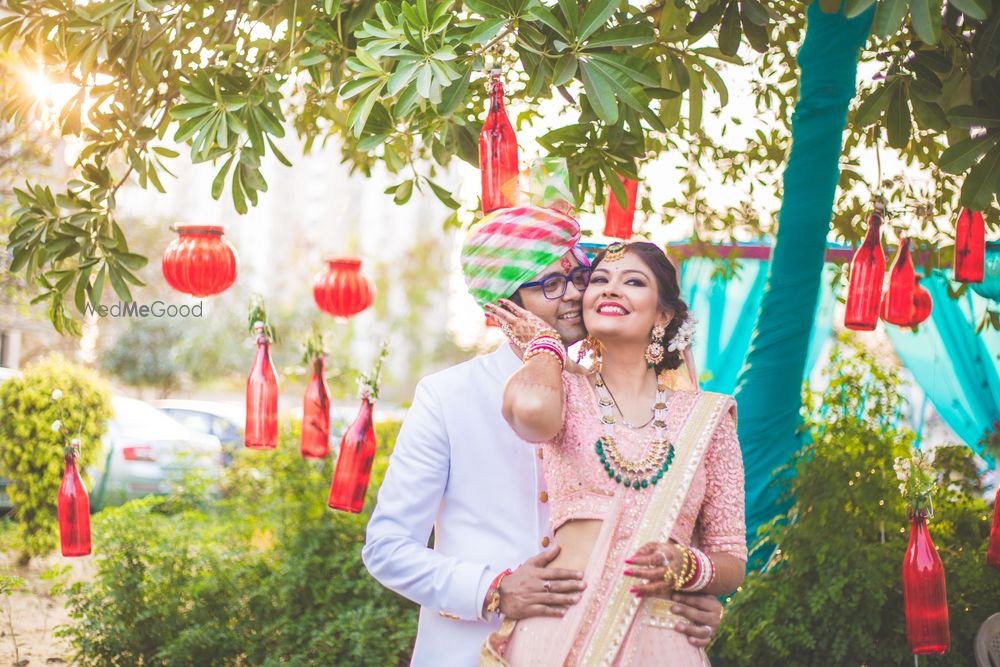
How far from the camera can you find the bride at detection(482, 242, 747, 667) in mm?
1956

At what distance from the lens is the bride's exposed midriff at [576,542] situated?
2021 mm

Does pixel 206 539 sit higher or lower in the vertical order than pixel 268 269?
lower

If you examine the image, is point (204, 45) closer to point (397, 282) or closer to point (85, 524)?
point (85, 524)

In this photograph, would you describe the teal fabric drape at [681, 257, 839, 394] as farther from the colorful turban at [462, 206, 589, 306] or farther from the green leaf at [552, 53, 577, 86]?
the colorful turban at [462, 206, 589, 306]

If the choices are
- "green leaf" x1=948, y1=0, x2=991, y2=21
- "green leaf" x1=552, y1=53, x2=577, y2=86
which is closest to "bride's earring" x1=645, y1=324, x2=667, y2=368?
"green leaf" x1=552, y1=53, x2=577, y2=86

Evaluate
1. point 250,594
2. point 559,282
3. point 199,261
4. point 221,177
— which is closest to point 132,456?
point 250,594

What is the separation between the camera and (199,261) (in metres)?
4.33

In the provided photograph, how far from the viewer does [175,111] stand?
10.2 ft

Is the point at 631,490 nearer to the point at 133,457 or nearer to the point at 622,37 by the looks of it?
the point at 622,37

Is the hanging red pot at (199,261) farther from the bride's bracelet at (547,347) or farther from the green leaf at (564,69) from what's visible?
the bride's bracelet at (547,347)

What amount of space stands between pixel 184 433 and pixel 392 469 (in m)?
10.1

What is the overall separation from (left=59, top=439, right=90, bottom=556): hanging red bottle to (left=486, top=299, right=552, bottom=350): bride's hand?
117 inches

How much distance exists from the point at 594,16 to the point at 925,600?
2519 mm

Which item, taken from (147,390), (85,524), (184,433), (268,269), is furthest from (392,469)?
(268,269)
